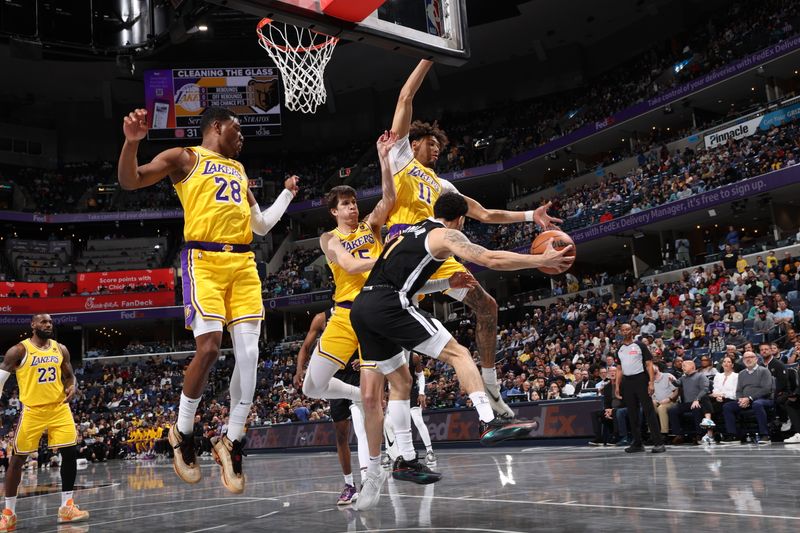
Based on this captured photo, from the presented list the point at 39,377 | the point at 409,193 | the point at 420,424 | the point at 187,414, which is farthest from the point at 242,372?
the point at 420,424

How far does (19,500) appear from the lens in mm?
10523

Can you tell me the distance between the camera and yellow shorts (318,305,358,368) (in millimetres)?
6852

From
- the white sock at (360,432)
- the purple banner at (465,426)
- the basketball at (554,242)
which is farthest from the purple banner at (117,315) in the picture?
the basketball at (554,242)

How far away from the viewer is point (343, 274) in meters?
7.22

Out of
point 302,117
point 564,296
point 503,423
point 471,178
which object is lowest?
point 503,423

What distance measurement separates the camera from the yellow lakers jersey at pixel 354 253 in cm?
717

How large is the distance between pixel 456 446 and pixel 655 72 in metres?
23.2

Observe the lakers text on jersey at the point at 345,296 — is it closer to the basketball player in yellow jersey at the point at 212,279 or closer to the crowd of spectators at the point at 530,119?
the basketball player in yellow jersey at the point at 212,279

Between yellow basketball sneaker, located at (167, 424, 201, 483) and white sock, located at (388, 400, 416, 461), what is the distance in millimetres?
1515

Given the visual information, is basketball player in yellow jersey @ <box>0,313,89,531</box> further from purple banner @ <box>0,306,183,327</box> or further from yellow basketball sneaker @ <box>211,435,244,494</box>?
purple banner @ <box>0,306,183,327</box>

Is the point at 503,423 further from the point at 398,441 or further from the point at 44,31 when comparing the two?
the point at 44,31

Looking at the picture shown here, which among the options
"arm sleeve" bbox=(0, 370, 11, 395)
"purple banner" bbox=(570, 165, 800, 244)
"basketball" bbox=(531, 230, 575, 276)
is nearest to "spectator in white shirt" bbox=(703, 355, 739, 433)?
"basketball" bbox=(531, 230, 575, 276)

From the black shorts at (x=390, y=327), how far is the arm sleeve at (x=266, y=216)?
1.01m

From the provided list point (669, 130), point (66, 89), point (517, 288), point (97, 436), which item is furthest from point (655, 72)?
point (66, 89)
